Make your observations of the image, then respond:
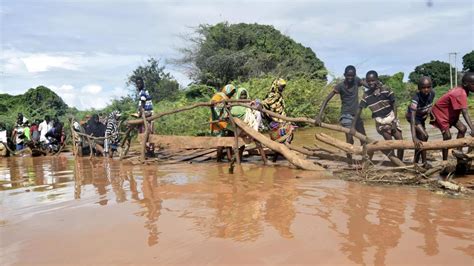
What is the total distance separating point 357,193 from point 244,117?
3746 mm

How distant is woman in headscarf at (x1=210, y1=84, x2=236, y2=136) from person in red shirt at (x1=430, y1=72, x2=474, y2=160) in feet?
12.5

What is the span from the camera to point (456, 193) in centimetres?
470

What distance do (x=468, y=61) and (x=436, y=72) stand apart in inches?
133

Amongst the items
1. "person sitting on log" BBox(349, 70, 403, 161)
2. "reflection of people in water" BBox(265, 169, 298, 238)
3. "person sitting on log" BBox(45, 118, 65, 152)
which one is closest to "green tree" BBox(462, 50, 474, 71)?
Answer: "person sitting on log" BBox(45, 118, 65, 152)

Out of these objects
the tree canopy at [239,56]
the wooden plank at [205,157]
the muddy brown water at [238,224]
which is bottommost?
the muddy brown water at [238,224]

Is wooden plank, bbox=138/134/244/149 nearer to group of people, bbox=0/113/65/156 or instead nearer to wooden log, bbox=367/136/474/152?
wooden log, bbox=367/136/474/152

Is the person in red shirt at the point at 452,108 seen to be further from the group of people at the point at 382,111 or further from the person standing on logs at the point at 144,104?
the person standing on logs at the point at 144,104

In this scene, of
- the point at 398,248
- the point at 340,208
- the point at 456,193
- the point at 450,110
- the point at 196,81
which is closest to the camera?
the point at 398,248

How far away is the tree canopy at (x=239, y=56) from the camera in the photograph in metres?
21.0

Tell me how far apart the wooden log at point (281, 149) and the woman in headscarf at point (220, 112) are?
1.72 feet

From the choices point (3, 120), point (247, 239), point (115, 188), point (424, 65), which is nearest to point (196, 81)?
point (3, 120)

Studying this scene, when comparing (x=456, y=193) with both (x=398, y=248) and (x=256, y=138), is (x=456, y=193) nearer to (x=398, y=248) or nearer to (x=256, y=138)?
(x=398, y=248)

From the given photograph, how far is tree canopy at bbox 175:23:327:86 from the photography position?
68.9ft

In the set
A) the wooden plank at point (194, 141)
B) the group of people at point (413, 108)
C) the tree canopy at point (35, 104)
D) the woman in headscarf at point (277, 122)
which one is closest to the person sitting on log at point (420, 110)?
the group of people at point (413, 108)
